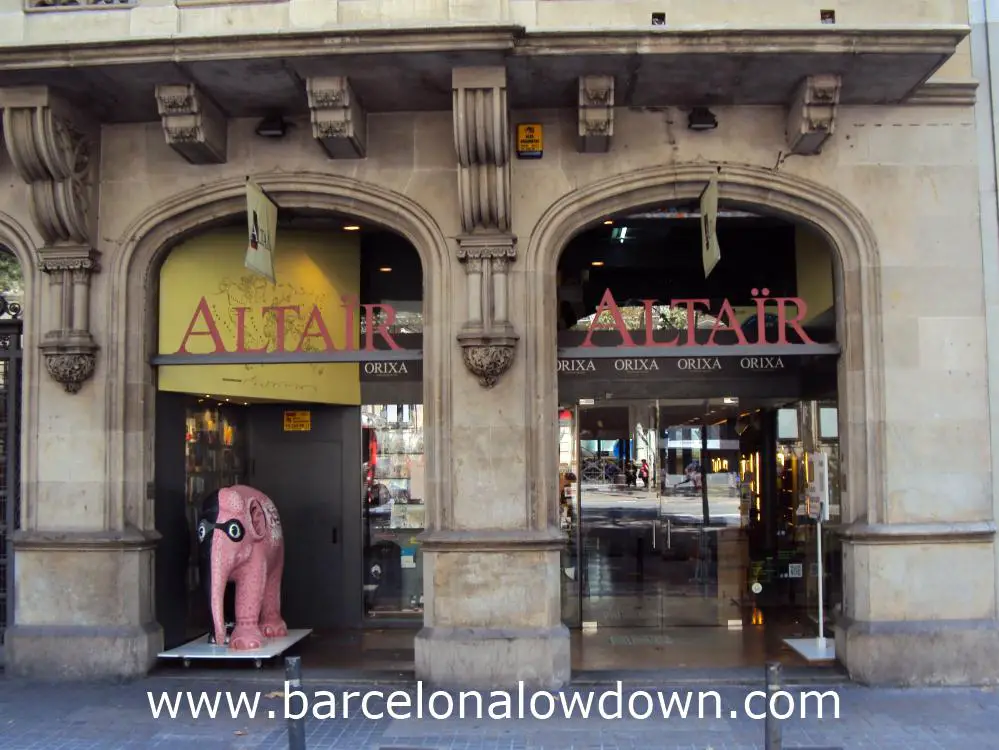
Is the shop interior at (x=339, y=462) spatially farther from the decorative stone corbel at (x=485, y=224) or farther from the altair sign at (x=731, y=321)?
the altair sign at (x=731, y=321)

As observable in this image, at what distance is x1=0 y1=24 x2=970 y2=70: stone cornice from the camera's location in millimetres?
8352

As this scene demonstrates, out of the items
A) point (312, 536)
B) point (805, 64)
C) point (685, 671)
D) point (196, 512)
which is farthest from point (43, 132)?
point (685, 671)

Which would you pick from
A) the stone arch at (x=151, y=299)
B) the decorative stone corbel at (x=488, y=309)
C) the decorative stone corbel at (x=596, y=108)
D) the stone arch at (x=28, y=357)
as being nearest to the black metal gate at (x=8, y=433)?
the stone arch at (x=28, y=357)

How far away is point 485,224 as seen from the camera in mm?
9312

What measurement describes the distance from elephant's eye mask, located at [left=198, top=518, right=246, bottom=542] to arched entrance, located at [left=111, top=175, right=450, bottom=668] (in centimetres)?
51

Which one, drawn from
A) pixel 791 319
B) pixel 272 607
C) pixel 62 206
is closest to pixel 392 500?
pixel 272 607

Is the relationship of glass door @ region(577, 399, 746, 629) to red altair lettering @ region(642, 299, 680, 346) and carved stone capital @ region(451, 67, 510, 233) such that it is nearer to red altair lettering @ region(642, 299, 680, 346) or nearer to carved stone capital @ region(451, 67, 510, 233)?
red altair lettering @ region(642, 299, 680, 346)

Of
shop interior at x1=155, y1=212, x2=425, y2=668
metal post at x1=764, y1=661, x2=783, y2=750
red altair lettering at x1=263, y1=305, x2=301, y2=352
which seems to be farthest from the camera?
shop interior at x1=155, y1=212, x2=425, y2=668

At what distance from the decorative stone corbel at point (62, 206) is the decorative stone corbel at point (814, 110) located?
6840mm

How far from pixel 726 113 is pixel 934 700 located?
570cm

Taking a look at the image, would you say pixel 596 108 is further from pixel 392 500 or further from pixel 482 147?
pixel 392 500

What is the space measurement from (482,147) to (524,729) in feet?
16.5

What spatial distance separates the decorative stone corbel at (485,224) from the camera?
8805 millimetres

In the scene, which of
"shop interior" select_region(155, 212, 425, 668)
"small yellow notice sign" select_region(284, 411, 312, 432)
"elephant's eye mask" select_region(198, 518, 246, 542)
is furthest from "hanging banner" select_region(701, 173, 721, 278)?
"small yellow notice sign" select_region(284, 411, 312, 432)
